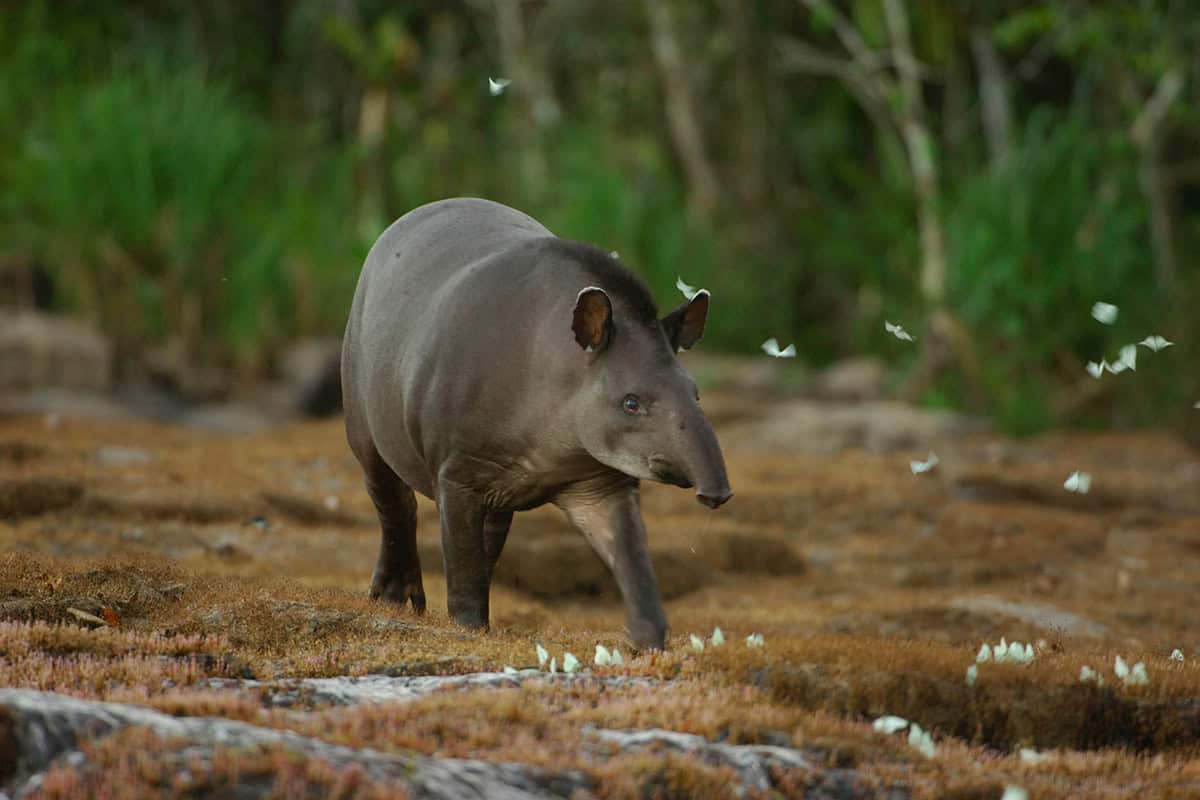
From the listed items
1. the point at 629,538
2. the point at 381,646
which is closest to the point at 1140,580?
the point at 629,538

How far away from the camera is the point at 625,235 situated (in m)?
21.4

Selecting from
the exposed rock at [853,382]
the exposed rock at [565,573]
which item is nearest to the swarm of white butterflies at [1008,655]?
the exposed rock at [565,573]

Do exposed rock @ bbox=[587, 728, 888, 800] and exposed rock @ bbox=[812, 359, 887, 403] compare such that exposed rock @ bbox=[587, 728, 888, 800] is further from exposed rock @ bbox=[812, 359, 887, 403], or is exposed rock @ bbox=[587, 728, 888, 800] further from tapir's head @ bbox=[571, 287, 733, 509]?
exposed rock @ bbox=[812, 359, 887, 403]

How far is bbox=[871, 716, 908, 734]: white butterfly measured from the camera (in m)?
5.04

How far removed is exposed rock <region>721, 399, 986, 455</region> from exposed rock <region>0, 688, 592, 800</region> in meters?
12.1

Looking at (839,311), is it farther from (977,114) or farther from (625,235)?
(625,235)

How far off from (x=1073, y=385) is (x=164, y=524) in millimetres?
11900

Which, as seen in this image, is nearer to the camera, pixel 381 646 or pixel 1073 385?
pixel 381 646

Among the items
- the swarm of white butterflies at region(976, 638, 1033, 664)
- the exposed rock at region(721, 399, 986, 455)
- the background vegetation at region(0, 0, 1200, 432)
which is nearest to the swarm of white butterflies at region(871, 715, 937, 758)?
the swarm of white butterflies at region(976, 638, 1033, 664)

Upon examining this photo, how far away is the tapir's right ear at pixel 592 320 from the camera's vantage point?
5855 millimetres

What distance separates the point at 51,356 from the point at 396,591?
429 inches

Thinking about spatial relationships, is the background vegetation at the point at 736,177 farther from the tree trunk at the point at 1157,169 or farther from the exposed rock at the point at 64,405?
the exposed rock at the point at 64,405

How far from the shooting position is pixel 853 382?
2150cm

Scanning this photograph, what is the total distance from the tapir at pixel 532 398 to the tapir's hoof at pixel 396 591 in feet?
2.23
